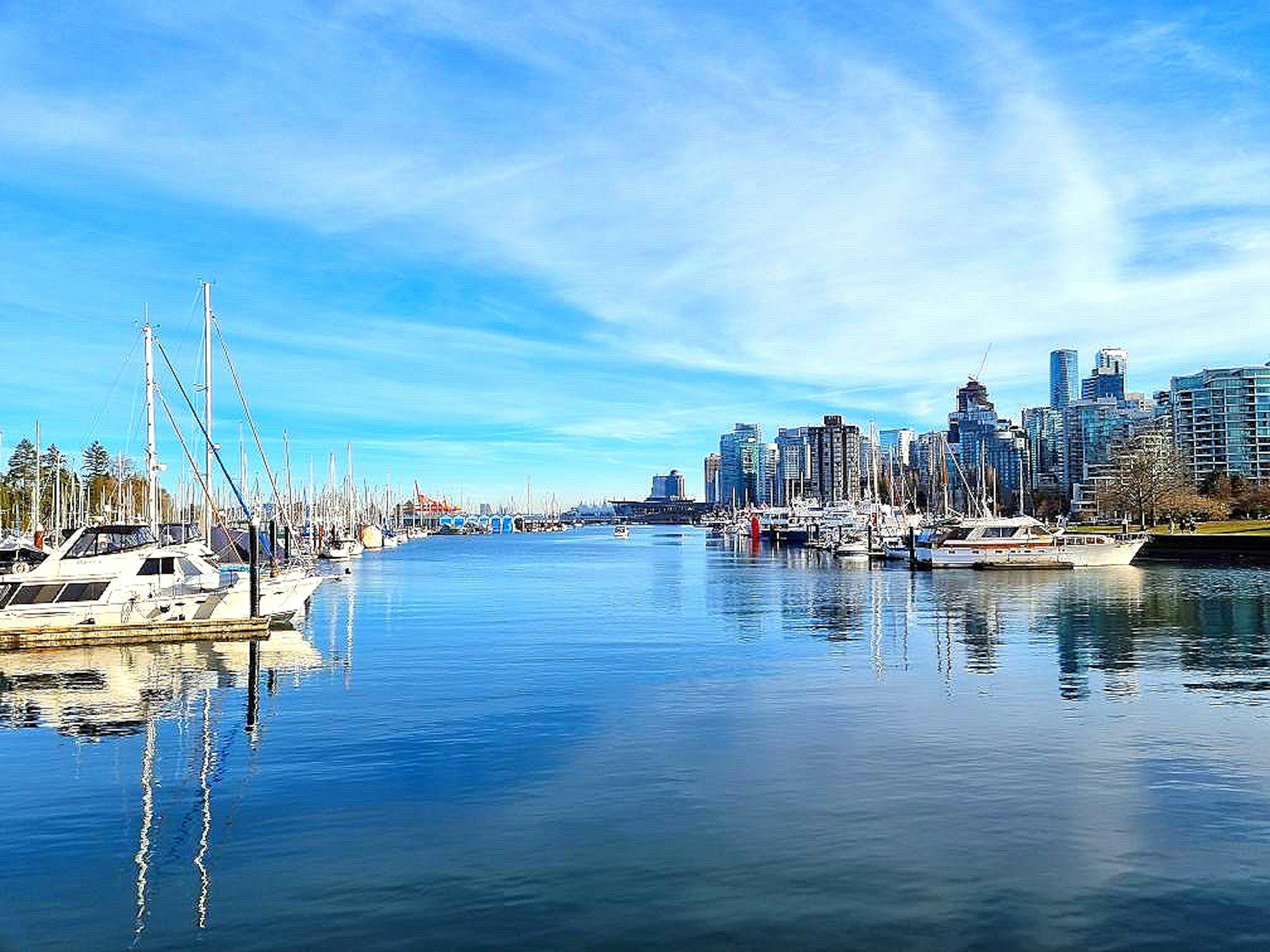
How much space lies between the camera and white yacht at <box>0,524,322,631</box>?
4400 cm

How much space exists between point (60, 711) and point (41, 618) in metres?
15.1

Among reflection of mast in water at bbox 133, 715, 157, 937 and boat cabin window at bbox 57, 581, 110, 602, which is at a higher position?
boat cabin window at bbox 57, 581, 110, 602

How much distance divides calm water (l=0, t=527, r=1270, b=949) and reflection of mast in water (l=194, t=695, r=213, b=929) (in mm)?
80

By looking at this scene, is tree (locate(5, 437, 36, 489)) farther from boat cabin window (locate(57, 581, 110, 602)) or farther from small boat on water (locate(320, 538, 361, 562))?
boat cabin window (locate(57, 581, 110, 602))

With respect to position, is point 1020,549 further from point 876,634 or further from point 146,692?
point 146,692

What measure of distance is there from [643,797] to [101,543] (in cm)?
Result: 3500

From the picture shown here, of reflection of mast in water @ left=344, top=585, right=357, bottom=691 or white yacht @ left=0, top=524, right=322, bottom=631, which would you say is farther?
white yacht @ left=0, top=524, right=322, bottom=631

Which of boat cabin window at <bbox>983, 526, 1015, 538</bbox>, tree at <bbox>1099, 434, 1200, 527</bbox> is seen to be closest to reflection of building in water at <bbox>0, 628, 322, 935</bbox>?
boat cabin window at <bbox>983, 526, 1015, 538</bbox>

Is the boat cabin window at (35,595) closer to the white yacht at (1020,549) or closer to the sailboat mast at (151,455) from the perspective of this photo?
the sailboat mast at (151,455)

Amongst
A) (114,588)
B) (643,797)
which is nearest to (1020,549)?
(114,588)

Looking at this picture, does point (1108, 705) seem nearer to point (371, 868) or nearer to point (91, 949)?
point (371, 868)

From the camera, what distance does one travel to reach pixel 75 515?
4747 inches

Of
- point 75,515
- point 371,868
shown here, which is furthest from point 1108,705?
point 75,515

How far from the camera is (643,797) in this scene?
2091 centimetres
